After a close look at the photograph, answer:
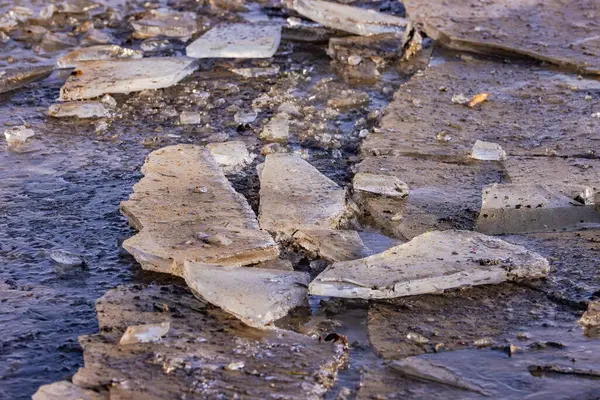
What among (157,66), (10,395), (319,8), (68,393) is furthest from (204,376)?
(319,8)

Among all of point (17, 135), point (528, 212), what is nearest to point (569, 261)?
point (528, 212)

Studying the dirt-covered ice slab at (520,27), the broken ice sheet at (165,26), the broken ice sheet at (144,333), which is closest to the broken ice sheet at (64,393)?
the broken ice sheet at (144,333)

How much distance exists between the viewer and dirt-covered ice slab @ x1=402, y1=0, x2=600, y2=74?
5.19m

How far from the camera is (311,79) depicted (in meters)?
5.02

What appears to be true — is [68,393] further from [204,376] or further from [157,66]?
[157,66]

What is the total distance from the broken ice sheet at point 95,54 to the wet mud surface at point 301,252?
0.12 m

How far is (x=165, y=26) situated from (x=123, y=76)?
1189 mm

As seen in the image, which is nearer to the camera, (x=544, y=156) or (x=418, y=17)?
(x=544, y=156)

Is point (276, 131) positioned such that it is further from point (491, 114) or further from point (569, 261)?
point (569, 261)

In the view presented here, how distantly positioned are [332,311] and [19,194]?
1476 millimetres

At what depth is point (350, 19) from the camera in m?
5.48

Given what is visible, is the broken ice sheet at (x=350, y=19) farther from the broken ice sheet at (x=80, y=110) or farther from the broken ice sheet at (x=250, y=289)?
the broken ice sheet at (x=250, y=289)

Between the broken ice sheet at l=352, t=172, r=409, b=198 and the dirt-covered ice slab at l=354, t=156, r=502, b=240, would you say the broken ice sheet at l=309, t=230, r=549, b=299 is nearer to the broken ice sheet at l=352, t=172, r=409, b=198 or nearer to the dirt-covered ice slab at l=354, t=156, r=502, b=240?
the dirt-covered ice slab at l=354, t=156, r=502, b=240

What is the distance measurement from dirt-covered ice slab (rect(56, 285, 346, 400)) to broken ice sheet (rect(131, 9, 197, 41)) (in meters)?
3.35
